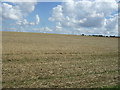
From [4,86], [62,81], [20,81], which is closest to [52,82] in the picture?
[62,81]

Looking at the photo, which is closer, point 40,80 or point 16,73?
point 40,80

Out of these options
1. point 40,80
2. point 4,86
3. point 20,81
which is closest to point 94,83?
point 40,80

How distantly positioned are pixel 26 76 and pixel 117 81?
500 cm

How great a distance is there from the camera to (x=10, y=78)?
316 inches

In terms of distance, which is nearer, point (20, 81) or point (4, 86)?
point (4, 86)

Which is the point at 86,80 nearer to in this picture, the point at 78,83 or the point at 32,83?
the point at 78,83

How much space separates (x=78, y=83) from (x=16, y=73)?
13.3 feet

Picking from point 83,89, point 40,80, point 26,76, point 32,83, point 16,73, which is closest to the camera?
point 83,89

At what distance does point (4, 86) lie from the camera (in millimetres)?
6691

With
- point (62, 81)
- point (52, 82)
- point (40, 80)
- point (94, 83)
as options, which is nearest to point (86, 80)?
point (94, 83)

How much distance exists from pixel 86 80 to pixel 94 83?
0.58 m

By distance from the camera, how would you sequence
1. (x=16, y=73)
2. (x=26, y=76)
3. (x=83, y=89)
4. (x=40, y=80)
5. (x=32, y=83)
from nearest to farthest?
(x=83, y=89), (x=32, y=83), (x=40, y=80), (x=26, y=76), (x=16, y=73)

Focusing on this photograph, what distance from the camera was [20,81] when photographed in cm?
750

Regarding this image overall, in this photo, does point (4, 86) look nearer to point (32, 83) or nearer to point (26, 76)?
point (32, 83)
